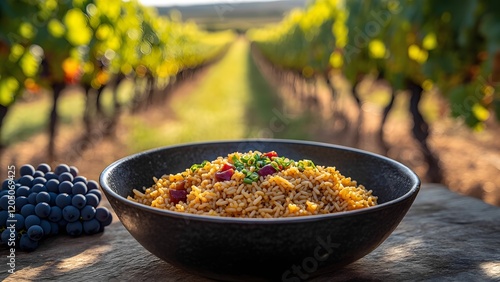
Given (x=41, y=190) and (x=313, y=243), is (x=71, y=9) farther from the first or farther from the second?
(x=313, y=243)

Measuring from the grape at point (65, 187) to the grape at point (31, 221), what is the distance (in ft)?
0.49

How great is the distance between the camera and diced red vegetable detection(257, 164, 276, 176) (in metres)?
1.71

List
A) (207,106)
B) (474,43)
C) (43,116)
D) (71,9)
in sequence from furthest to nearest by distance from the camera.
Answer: (207,106), (43,116), (71,9), (474,43)

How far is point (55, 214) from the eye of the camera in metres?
1.88

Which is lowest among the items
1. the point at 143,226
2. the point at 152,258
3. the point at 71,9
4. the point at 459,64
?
the point at 152,258

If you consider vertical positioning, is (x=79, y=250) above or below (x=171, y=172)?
below

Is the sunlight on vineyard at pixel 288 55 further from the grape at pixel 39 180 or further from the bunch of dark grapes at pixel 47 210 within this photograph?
the grape at pixel 39 180

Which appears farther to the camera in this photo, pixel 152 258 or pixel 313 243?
pixel 152 258

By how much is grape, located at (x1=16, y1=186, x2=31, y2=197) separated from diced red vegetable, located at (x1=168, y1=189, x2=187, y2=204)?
2.07 feet

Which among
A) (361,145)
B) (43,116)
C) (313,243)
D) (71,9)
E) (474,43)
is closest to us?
(313,243)

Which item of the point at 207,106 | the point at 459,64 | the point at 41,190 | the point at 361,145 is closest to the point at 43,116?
the point at 207,106

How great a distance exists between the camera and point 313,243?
1311 millimetres

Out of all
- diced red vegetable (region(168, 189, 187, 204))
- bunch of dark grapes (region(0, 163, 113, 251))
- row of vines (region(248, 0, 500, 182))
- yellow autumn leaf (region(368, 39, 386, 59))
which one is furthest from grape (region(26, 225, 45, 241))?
yellow autumn leaf (region(368, 39, 386, 59))

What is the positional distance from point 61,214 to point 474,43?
3.97 meters
